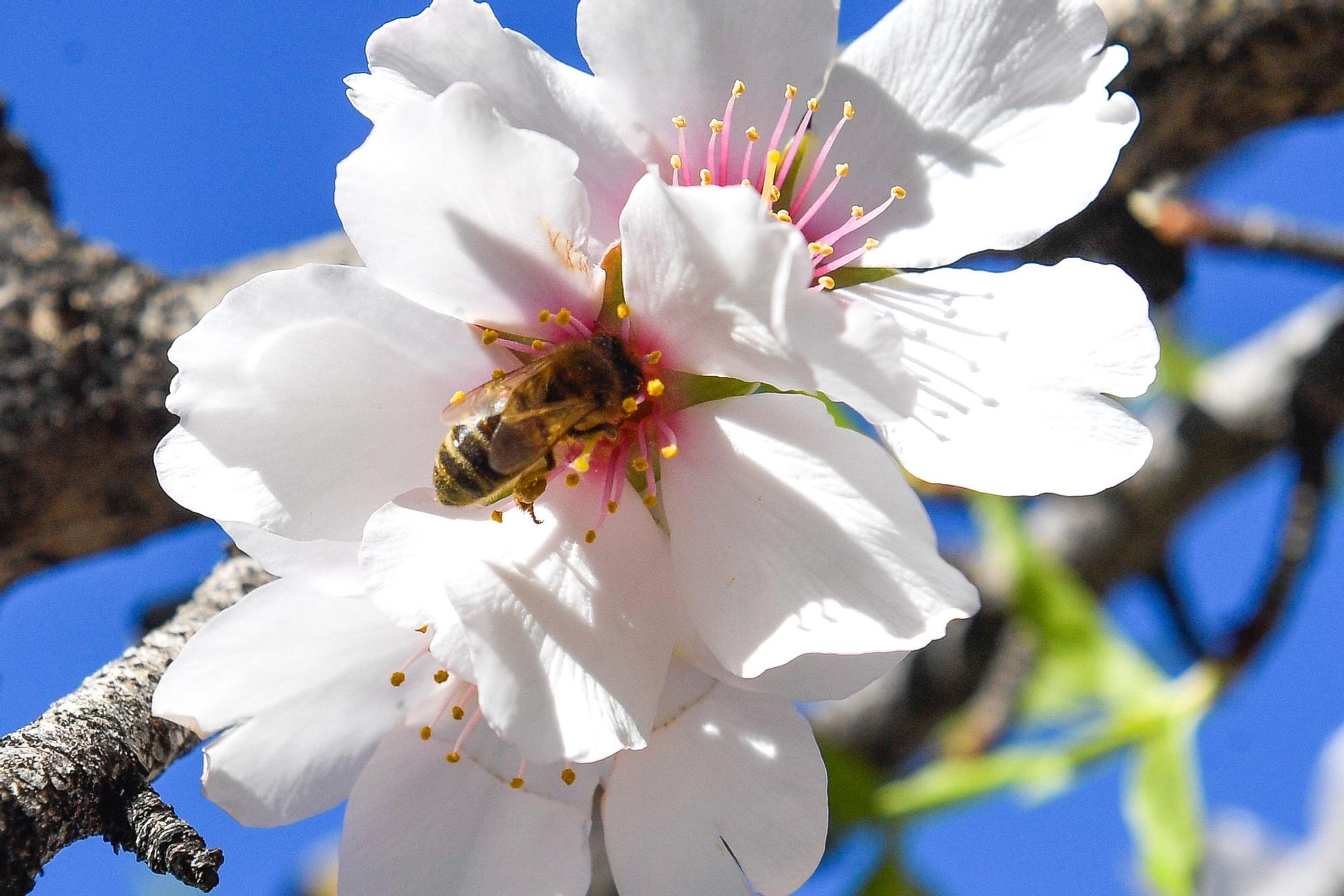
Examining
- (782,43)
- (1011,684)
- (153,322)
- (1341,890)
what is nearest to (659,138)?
(782,43)

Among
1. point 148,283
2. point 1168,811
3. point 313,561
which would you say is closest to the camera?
point 313,561

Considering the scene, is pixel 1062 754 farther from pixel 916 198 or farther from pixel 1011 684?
pixel 916 198

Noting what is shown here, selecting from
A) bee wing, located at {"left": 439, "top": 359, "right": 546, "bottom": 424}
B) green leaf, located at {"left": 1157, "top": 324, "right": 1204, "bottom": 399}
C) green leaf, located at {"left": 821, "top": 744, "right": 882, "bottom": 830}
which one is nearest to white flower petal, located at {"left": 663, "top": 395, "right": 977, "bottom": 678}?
bee wing, located at {"left": 439, "top": 359, "right": 546, "bottom": 424}

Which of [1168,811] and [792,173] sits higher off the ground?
[792,173]

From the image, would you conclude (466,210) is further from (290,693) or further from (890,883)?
(890,883)

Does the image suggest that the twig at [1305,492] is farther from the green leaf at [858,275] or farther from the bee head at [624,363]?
the bee head at [624,363]

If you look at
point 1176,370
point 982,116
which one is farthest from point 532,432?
point 1176,370

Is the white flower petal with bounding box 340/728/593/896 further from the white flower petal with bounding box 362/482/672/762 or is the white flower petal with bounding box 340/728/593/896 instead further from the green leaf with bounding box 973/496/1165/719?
the green leaf with bounding box 973/496/1165/719
